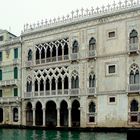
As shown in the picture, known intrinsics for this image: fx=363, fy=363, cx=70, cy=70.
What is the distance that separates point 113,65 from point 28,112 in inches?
475

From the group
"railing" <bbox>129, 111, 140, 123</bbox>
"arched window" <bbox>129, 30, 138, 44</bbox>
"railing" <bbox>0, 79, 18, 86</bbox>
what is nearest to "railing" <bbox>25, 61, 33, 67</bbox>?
"railing" <bbox>0, 79, 18, 86</bbox>

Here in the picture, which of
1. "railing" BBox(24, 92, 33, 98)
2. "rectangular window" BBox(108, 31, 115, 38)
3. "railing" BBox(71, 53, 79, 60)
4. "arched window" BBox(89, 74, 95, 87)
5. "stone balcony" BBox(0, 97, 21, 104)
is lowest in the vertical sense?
"stone balcony" BBox(0, 97, 21, 104)

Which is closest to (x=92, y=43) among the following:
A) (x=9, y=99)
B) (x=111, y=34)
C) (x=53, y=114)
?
(x=111, y=34)

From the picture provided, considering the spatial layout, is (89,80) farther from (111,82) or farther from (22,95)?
(22,95)

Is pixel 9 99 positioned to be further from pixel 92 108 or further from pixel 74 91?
pixel 92 108

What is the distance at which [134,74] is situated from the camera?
3011 cm

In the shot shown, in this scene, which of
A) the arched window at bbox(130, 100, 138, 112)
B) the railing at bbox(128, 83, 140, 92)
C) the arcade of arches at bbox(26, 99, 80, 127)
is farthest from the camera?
the arcade of arches at bbox(26, 99, 80, 127)

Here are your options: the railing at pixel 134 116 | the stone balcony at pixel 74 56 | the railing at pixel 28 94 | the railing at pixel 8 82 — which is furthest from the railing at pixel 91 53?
the railing at pixel 8 82

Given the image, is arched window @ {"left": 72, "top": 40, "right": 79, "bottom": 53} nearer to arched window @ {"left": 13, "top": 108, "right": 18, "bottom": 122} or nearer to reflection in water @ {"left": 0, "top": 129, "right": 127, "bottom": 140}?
reflection in water @ {"left": 0, "top": 129, "right": 127, "bottom": 140}

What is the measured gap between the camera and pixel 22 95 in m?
39.0

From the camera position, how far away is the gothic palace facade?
99.9 feet

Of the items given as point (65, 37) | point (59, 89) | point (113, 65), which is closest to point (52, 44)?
point (65, 37)

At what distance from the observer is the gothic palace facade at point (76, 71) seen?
99.9 ft

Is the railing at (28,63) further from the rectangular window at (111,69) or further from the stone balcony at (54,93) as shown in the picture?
the rectangular window at (111,69)
